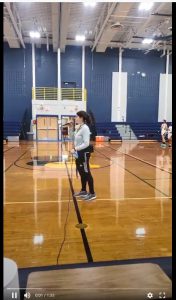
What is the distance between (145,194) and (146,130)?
1451cm

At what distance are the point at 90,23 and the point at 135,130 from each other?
7.76m

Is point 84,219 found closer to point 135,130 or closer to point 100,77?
point 135,130

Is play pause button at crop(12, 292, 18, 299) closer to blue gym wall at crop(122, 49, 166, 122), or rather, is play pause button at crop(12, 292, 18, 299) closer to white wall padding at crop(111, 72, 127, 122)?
white wall padding at crop(111, 72, 127, 122)

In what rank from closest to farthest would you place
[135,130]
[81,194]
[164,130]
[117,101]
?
[81,194], [164,130], [135,130], [117,101]

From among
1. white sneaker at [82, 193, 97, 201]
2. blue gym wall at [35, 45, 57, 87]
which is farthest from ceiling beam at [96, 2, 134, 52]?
white sneaker at [82, 193, 97, 201]

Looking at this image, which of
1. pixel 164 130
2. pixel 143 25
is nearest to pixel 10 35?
pixel 143 25

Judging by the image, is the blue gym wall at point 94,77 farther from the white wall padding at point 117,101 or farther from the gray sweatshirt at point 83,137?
the gray sweatshirt at point 83,137

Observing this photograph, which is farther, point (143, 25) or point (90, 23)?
point (90, 23)

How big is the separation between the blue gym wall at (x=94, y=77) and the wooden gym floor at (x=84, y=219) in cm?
1305

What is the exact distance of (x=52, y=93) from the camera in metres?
18.9

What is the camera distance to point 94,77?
→ 19.3 m

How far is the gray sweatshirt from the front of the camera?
4.39 meters

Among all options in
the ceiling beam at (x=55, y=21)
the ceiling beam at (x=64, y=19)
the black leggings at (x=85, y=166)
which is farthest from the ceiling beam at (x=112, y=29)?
the black leggings at (x=85, y=166)

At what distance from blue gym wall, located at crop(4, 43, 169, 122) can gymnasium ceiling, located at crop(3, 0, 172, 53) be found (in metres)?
0.71
